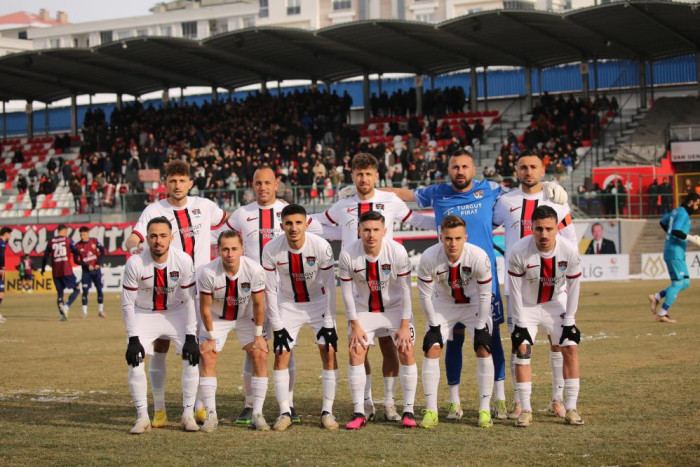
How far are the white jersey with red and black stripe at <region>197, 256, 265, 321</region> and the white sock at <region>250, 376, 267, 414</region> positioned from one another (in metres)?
0.78

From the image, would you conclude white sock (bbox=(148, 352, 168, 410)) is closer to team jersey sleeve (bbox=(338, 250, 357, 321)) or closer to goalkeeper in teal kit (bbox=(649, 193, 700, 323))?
team jersey sleeve (bbox=(338, 250, 357, 321))

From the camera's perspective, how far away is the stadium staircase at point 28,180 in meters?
41.2

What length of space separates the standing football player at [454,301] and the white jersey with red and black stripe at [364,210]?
3.50 feet

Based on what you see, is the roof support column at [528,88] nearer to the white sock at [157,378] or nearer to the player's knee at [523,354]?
the player's knee at [523,354]

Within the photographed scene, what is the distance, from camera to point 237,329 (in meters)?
10.6

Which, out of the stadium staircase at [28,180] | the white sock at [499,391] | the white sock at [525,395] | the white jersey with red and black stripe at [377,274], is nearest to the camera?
the white sock at [525,395]

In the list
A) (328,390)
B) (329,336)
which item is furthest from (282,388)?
(329,336)

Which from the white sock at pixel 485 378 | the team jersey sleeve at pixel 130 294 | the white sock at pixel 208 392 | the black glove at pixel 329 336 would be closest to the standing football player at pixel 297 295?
the black glove at pixel 329 336

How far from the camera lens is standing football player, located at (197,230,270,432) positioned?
10203 mm

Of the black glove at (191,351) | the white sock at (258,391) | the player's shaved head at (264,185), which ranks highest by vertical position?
the player's shaved head at (264,185)

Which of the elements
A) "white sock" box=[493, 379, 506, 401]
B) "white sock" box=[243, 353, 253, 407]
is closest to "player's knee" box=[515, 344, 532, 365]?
"white sock" box=[493, 379, 506, 401]

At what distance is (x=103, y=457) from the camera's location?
8.76 m

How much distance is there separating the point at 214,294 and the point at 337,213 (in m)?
1.80

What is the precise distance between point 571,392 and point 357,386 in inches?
84.5
